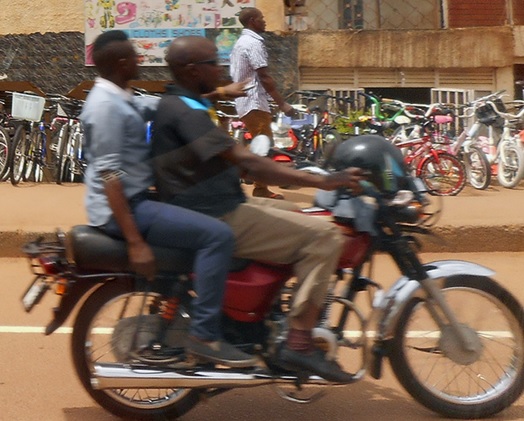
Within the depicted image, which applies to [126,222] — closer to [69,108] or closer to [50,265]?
[50,265]

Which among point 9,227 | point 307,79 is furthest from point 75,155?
point 307,79

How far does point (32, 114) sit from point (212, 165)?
7.21m

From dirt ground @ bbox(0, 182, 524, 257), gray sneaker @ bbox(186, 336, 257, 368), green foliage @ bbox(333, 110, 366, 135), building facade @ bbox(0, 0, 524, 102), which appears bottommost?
gray sneaker @ bbox(186, 336, 257, 368)

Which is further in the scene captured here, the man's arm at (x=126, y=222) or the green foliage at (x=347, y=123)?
the green foliage at (x=347, y=123)

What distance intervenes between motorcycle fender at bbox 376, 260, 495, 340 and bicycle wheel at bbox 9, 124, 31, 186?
7.03m

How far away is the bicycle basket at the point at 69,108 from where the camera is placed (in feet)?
35.8

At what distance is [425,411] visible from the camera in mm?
4367

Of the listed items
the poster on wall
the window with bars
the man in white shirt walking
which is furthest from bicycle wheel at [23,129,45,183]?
the window with bars

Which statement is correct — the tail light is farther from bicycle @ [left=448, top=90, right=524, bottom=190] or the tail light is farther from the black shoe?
bicycle @ [left=448, top=90, right=524, bottom=190]

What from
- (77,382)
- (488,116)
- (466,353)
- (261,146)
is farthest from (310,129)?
(261,146)

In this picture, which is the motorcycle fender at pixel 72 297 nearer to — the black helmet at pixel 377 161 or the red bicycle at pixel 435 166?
the black helmet at pixel 377 161

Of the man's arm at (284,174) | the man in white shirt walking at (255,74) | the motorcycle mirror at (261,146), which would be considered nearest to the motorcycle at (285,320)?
the man's arm at (284,174)

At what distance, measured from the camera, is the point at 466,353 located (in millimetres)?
4172

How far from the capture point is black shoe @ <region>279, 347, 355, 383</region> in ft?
12.8
